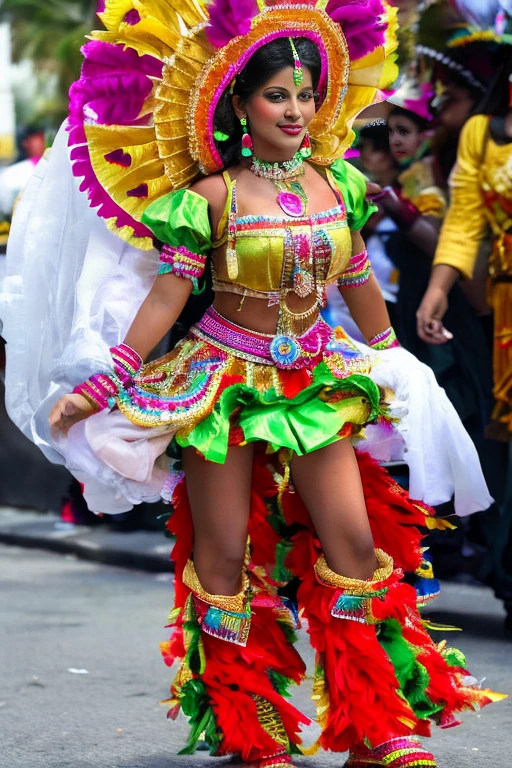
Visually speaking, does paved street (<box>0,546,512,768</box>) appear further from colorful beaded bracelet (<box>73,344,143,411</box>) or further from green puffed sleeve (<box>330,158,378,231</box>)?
green puffed sleeve (<box>330,158,378,231</box>)

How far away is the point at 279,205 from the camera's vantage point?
4.04 m

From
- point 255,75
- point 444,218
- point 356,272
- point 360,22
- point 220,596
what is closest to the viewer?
point 255,75

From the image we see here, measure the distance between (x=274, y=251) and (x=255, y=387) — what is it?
15.2 inches

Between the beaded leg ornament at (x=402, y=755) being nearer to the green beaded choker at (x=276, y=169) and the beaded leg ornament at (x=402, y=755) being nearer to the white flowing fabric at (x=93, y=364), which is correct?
the white flowing fabric at (x=93, y=364)

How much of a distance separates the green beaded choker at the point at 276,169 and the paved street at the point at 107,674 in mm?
1786

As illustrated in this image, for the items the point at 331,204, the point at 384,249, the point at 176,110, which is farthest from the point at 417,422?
the point at 384,249

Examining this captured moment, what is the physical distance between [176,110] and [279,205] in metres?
0.41

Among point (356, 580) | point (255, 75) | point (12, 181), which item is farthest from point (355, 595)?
point (12, 181)

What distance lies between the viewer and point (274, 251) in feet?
13.1

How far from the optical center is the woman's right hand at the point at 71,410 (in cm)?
390

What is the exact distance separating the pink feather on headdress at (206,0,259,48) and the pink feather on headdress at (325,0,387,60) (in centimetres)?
31

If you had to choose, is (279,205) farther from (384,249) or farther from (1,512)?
(1,512)

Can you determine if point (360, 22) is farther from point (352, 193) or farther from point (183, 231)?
point (183, 231)

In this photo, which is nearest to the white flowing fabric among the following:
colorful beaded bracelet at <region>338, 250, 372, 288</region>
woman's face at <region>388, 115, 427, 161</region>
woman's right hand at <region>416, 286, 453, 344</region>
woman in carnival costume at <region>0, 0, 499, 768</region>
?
woman in carnival costume at <region>0, 0, 499, 768</region>
